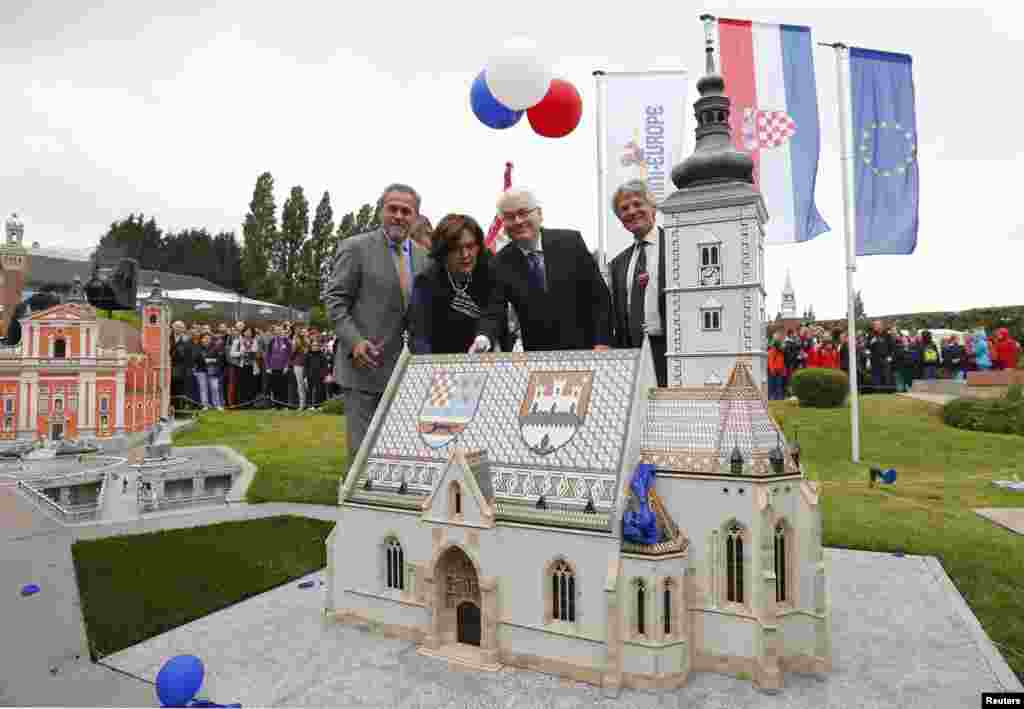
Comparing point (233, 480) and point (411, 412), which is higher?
point (411, 412)

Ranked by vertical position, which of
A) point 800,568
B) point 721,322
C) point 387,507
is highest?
point 721,322

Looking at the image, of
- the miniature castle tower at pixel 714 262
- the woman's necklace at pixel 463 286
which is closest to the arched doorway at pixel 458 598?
the woman's necklace at pixel 463 286

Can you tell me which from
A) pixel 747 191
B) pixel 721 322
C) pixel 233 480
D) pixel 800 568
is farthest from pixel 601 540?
pixel 233 480

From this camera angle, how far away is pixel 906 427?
3409cm

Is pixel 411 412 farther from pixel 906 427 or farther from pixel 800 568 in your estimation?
pixel 906 427

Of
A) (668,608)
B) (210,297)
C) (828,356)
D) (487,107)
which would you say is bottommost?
(668,608)

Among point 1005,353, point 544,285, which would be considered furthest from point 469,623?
point 1005,353

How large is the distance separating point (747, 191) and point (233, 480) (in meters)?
25.4

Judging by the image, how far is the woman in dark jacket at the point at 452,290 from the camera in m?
13.9

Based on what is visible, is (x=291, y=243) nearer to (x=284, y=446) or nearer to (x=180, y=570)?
(x=284, y=446)

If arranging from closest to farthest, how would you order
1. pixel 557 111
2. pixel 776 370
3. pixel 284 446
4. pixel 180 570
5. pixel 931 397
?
pixel 180 570
pixel 557 111
pixel 284 446
pixel 931 397
pixel 776 370

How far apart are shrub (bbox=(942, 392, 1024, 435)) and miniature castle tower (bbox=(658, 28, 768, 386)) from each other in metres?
26.7

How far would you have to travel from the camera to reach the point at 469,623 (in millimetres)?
12789

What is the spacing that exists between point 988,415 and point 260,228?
275 feet
